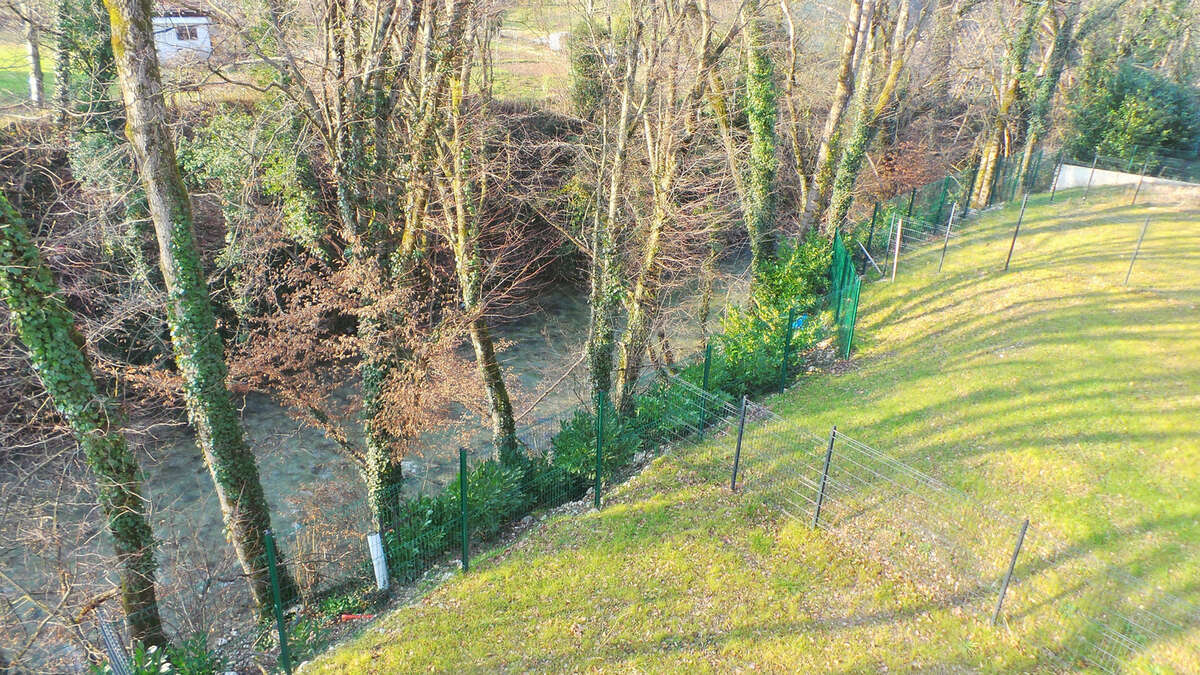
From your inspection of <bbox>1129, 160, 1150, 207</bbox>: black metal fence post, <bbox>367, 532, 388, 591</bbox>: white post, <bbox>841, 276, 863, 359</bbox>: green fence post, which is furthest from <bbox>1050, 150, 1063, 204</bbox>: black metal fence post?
<bbox>367, 532, 388, 591</bbox>: white post

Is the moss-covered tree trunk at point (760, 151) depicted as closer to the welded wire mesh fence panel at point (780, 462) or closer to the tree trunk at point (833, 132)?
the tree trunk at point (833, 132)

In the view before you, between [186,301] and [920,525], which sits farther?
[920,525]

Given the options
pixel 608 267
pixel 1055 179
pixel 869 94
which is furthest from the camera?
pixel 1055 179

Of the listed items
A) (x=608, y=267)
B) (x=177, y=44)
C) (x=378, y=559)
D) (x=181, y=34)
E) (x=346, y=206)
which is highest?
(x=177, y=44)

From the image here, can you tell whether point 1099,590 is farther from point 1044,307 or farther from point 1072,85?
point 1072,85

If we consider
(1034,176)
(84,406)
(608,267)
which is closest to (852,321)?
(608,267)

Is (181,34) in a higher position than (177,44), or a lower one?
lower

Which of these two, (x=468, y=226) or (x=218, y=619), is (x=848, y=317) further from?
(x=218, y=619)
